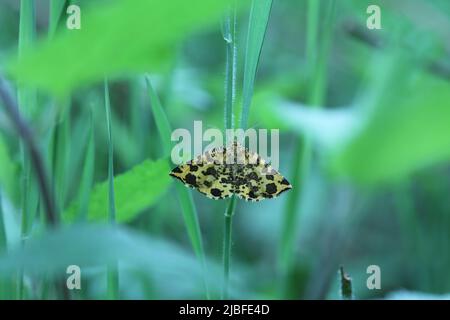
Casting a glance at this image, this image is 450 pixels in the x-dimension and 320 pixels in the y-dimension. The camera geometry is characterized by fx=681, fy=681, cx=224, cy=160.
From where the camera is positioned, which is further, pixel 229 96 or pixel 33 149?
pixel 229 96

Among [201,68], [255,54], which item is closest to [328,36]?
[255,54]

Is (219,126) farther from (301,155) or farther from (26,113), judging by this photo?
(26,113)

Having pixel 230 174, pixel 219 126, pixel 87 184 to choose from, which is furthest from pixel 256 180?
pixel 219 126

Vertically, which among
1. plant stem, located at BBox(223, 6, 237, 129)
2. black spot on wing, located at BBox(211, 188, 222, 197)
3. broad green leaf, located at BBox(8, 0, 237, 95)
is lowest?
black spot on wing, located at BBox(211, 188, 222, 197)

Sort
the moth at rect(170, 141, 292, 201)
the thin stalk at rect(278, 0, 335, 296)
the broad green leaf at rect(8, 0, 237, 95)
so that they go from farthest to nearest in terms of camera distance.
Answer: the thin stalk at rect(278, 0, 335, 296) < the moth at rect(170, 141, 292, 201) < the broad green leaf at rect(8, 0, 237, 95)

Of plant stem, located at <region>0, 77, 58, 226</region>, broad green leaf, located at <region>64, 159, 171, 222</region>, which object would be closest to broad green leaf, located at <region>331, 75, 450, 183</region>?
plant stem, located at <region>0, 77, 58, 226</region>

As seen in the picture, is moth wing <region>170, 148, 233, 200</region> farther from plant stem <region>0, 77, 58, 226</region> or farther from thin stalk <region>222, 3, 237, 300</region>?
plant stem <region>0, 77, 58, 226</region>

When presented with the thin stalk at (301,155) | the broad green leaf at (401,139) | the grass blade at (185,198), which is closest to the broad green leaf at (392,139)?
the broad green leaf at (401,139)
